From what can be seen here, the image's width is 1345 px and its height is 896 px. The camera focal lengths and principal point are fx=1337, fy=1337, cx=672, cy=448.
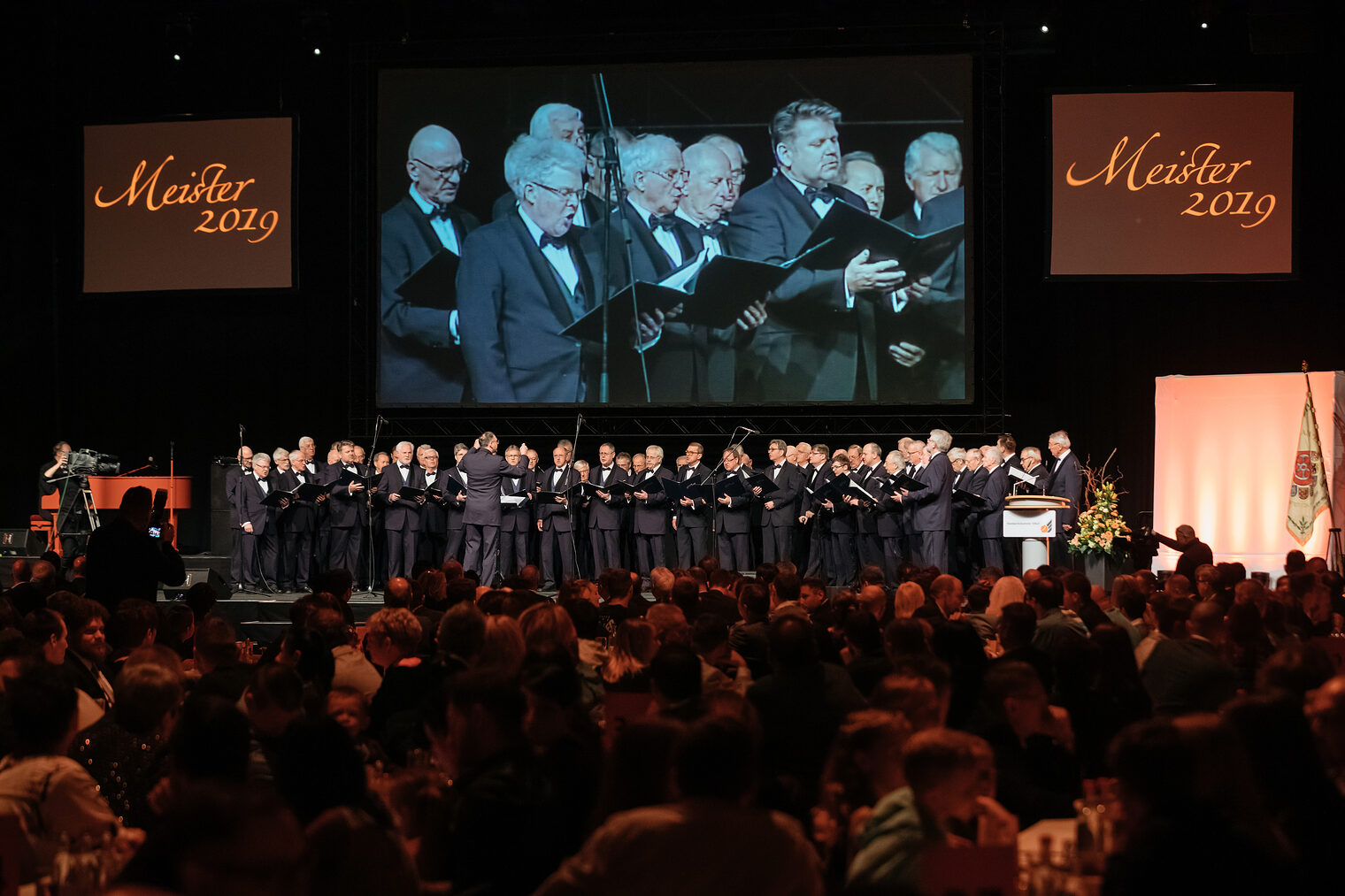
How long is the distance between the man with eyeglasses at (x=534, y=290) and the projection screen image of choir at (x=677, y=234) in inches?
0.9

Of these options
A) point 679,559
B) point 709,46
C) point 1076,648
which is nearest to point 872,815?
point 1076,648

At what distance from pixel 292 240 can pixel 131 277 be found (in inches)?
79.8

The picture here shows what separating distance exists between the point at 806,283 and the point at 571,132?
3.13 meters

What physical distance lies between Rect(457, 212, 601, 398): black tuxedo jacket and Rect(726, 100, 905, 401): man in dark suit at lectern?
1.94 meters

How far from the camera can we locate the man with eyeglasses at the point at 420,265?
15117 mm

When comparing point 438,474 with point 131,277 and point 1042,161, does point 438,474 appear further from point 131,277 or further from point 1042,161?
point 1042,161

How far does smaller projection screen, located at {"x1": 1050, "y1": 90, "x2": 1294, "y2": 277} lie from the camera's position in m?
14.6

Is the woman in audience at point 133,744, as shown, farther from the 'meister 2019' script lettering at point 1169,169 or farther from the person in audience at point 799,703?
the 'meister 2019' script lettering at point 1169,169

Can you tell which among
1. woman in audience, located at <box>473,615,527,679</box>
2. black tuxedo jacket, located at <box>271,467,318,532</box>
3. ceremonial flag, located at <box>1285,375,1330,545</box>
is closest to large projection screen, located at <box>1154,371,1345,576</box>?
ceremonial flag, located at <box>1285,375,1330,545</box>

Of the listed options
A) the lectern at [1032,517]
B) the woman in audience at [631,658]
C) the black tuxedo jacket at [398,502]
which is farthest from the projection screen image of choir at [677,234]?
the woman in audience at [631,658]

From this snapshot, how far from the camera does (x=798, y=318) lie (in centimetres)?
1488

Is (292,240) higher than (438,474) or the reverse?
higher

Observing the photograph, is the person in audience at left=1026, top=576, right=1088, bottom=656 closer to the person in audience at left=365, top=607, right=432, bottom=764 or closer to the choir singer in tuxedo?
the person in audience at left=365, top=607, right=432, bottom=764

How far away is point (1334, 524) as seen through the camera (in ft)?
42.0
